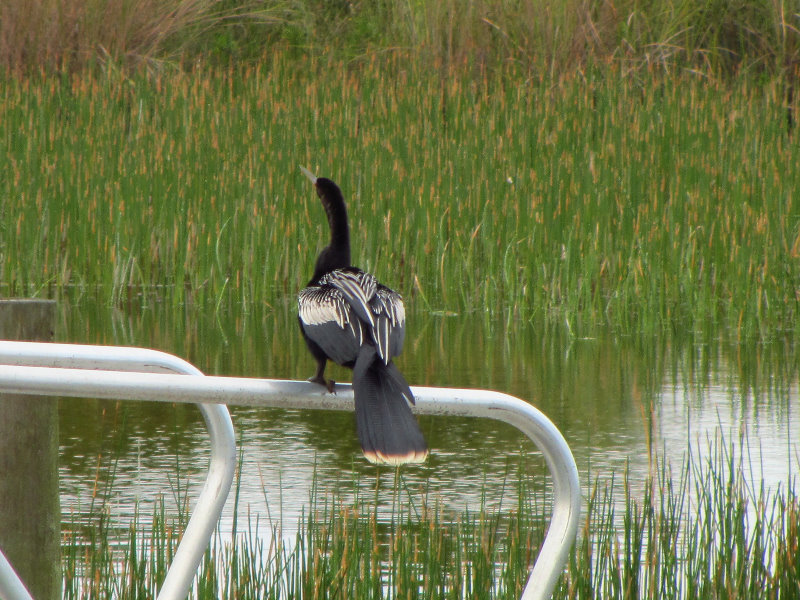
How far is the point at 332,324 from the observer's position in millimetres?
2664

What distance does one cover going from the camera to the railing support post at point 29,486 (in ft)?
11.4

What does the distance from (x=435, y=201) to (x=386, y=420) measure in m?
6.70

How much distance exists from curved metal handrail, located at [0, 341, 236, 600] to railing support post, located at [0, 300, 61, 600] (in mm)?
1081

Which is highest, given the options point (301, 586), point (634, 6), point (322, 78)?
point (634, 6)

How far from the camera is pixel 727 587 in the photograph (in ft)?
11.7

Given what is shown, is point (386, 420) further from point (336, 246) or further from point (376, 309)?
point (336, 246)

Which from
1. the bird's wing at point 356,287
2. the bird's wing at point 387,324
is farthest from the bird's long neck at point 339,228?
the bird's wing at point 387,324

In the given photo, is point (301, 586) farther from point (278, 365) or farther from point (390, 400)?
point (278, 365)

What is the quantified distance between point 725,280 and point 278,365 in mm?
2814

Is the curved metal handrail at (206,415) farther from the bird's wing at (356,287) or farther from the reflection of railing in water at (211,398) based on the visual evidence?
the bird's wing at (356,287)

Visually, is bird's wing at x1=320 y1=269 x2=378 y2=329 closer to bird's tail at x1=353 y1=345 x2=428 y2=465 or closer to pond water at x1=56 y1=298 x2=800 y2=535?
bird's tail at x1=353 y1=345 x2=428 y2=465

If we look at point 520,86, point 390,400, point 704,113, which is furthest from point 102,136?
point 390,400

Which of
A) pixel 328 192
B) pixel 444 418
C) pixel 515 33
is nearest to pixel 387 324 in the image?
pixel 328 192

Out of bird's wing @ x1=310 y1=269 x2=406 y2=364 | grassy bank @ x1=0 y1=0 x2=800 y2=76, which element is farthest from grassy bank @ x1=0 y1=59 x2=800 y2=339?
bird's wing @ x1=310 y1=269 x2=406 y2=364
